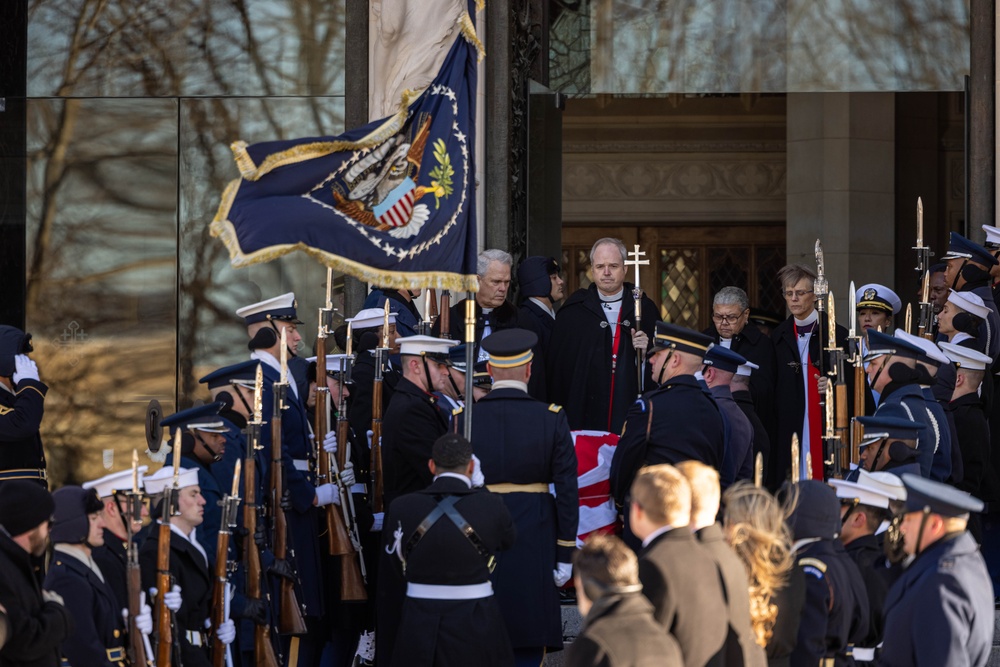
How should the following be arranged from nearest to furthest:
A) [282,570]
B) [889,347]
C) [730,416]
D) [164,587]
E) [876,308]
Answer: [164,587] → [282,570] → [889,347] → [730,416] → [876,308]

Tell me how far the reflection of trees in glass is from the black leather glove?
19.2 ft

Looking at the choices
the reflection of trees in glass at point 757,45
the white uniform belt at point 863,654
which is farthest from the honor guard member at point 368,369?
the reflection of trees in glass at point 757,45

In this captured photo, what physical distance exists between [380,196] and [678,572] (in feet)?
11.2

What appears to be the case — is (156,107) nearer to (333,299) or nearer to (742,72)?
(333,299)

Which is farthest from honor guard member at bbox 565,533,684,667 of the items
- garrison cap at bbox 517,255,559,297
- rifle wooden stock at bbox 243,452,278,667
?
garrison cap at bbox 517,255,559,297

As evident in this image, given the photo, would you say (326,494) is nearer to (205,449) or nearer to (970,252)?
(205,449)

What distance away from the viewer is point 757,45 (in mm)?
13508

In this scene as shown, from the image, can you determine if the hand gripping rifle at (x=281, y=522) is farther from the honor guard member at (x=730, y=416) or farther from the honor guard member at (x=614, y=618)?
the honor guard member at (x=614, y=618)

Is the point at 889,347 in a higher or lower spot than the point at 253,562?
higher

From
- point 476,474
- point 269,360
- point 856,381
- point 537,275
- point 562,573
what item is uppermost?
point 537,275

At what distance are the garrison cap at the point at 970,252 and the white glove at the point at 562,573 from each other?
150 inches

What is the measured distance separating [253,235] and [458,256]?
1.15 m

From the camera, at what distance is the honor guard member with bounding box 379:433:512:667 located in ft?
25.6

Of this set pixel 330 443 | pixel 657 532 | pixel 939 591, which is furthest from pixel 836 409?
pixel 657 532
